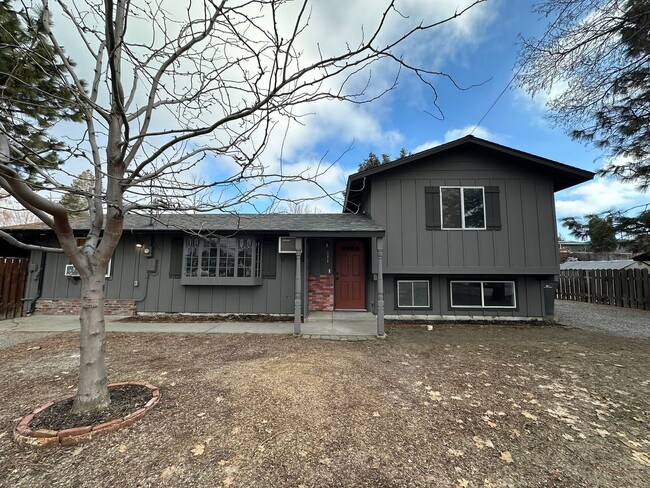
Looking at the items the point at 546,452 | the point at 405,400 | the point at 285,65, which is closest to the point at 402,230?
the point at 405,400

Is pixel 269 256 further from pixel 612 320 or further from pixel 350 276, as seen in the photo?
pixel 612 320

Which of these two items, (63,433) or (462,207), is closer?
(63,433)

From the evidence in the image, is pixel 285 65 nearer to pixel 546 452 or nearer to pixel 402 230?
pixel 546 452

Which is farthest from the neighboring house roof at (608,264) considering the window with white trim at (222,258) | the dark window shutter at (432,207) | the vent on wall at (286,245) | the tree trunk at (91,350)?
the tree trunk at (91,350)

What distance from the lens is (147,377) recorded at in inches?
150

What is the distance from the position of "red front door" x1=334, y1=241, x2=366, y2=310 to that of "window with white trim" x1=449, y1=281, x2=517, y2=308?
246 cm

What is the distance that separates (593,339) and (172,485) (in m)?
7.65

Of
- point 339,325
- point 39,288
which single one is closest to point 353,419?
point 339,325

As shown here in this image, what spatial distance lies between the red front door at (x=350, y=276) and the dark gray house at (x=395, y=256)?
0.03 metres

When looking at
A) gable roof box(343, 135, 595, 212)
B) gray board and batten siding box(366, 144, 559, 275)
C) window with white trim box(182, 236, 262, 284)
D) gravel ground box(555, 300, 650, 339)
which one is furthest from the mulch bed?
gravel ground box(555, 300, 650, 339)

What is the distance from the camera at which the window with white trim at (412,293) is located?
7.98 meters

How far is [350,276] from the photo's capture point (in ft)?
28.6

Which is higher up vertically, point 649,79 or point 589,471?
point 649,79

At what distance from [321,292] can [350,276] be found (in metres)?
0.97
